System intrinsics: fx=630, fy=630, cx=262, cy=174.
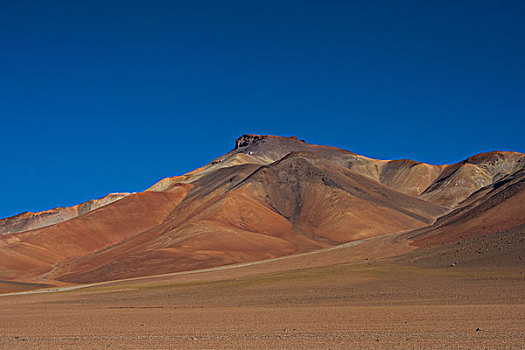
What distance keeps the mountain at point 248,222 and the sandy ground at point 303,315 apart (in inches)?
1506

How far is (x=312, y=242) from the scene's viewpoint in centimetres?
12544

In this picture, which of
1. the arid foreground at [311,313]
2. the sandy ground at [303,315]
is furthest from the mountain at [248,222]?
the sandy ground at [303,315]

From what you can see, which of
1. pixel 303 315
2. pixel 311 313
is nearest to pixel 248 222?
pixel 311 313

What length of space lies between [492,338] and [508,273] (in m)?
29.6

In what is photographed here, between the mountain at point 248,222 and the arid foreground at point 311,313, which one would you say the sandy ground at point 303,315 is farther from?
the mountain at point 248,222

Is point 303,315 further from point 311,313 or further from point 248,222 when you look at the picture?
point 248,222

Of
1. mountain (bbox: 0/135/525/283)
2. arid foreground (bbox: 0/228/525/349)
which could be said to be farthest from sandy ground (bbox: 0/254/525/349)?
mountain (bbox: 0/135/525/283)

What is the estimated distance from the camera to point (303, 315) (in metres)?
32.0

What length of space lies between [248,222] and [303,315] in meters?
105

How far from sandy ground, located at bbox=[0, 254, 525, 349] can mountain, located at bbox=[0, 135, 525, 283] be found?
38.3m

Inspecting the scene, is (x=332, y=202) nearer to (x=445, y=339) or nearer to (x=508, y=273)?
(x=508, y=273)

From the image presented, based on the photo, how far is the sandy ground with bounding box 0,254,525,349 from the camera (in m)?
22.8

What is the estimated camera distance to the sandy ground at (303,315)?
22.8 m

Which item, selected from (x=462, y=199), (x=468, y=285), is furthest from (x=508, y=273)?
(x=462, y=199)
